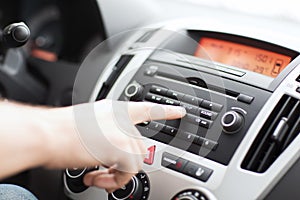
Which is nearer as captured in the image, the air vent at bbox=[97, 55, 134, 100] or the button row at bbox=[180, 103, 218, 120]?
the button row at bbox=[180, 103, 218, 120]

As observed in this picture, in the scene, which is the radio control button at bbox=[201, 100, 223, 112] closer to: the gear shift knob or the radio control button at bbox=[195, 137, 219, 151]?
the radio control button at bbox=[195, 137, 219, 151]

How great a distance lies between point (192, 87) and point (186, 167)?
15cm

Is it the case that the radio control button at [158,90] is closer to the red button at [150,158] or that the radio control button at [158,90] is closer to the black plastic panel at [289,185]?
the red button at [150,158]

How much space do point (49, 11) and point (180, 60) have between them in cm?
63

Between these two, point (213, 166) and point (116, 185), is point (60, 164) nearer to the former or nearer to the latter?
point (116, 185)

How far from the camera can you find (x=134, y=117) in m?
0.74

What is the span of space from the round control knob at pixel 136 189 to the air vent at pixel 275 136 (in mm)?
158

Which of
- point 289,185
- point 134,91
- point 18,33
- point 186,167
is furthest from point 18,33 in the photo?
point 289,185

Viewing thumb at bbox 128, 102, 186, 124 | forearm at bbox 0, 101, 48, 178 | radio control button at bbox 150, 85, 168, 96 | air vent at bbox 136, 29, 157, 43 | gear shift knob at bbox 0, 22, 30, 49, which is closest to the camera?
forearm at bbox 0, 101, 48, 178

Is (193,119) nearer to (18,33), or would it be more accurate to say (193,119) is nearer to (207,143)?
(207,143)

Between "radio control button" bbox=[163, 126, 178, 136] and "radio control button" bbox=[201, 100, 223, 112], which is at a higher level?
"radio control button" bbox=[201, 100, 223, 112]

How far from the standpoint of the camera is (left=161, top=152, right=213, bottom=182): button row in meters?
0.85

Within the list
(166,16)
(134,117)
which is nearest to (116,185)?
(134,117)

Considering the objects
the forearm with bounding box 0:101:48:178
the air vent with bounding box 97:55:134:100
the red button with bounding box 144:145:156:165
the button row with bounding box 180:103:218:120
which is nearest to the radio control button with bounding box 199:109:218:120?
the button row with bounding box 180:103:218:120
